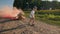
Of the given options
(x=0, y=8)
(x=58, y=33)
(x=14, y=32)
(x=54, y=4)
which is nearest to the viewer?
(x=14, y=32)

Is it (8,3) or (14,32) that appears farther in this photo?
(8,3)

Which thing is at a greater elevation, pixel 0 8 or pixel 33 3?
pixel 0 8

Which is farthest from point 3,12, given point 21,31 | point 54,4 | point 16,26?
point 54,4

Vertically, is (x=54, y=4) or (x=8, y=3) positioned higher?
(x=8, y=3)

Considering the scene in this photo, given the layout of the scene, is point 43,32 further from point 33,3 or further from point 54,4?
point 54,4

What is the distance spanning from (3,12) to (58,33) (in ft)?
29.3

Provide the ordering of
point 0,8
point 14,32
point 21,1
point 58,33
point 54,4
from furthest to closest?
point 54,4 < point 21,1 < point 0,8 < point 58,33 < point 14,32

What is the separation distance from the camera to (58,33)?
15.1m

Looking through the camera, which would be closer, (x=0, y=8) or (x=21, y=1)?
(x=0, y=8)

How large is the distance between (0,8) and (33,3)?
36.6 m

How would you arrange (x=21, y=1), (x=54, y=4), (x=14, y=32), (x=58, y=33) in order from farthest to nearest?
(x=54, y=4), (x=21, y=1), (x=58, y=33), (x=14, y=32)

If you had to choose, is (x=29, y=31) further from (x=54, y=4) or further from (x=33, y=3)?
(x=54, y=4)

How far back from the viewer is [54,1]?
73938 millimetres

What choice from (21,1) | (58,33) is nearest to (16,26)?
(58,33)
